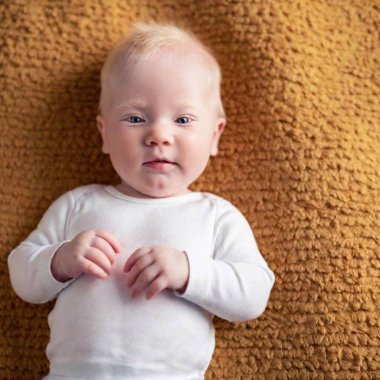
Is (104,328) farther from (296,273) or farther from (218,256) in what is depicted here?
(296,273)

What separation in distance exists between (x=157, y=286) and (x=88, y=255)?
0.15 metres

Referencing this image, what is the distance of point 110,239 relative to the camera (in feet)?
3.59

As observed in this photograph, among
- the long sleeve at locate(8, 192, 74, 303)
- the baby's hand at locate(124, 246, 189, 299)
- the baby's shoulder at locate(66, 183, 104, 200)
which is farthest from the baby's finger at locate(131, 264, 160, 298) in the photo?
the baby's shoulder at locate(66, 183, 104, 200)

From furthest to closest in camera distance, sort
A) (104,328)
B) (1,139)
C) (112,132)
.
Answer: (1,139), (112,132), (104,328)

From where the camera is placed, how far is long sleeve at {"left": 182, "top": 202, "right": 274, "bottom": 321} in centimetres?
108

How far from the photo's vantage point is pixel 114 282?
43.4 inches

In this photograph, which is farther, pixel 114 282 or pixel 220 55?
pixel 220 55

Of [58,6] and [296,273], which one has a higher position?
[58,6]

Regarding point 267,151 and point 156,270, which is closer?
point 156,270

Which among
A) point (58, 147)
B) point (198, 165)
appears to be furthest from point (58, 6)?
point (198, 165)

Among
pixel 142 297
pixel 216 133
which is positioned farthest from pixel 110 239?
pixel 216 133

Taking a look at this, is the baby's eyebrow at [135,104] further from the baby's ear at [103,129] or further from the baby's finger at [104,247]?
the baby's finger at [104,247]

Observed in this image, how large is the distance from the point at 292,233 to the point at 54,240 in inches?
20.4

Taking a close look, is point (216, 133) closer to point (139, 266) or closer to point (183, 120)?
point (183, 120)
